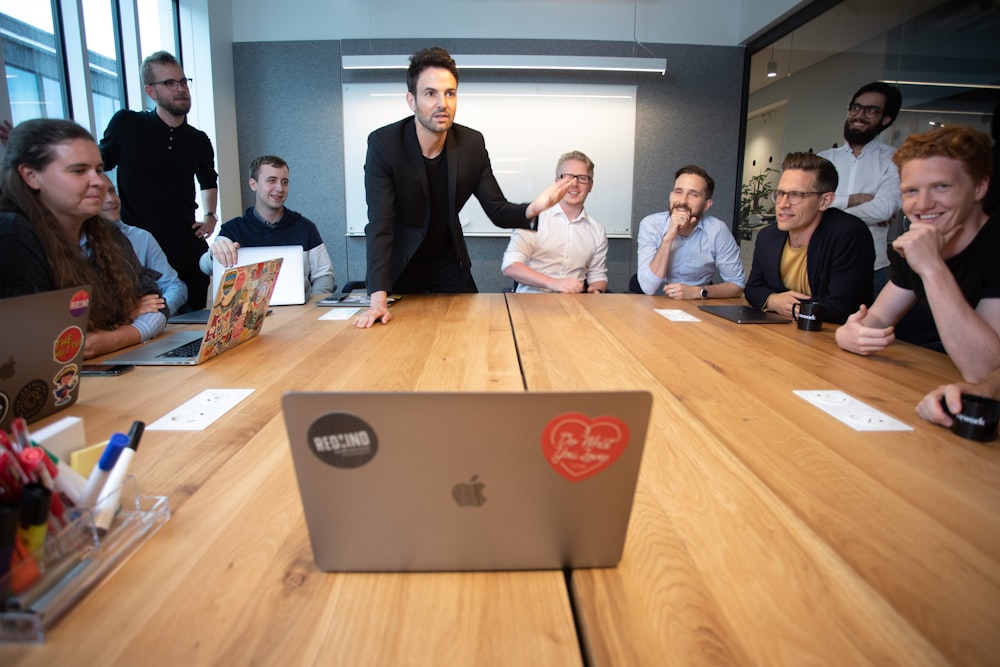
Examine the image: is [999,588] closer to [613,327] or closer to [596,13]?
[613,327]

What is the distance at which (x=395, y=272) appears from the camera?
7.98 ft

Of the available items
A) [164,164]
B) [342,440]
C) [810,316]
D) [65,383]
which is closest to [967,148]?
[810,316]

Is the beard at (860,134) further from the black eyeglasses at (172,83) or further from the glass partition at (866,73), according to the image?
the black eyeglasses at (172,83)

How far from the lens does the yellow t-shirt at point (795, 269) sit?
2303 mm

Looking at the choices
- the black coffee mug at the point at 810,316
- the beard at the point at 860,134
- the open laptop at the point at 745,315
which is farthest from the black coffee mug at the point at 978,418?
the beard at the point at 860,134

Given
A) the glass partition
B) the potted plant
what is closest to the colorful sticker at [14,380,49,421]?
the glass partition

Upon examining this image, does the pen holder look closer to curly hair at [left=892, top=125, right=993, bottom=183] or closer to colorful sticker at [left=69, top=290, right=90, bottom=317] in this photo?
colorful sticker at [left=69, top=290, right=90, bottom=317]

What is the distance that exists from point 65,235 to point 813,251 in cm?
255

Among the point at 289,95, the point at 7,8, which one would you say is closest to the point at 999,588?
the point at 7,8

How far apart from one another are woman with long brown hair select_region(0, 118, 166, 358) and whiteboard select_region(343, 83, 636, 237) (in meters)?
3.08

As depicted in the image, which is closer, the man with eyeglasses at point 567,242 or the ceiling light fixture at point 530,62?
the man with eyeglasses at point 567,242

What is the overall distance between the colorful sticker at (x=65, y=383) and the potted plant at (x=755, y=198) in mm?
4445

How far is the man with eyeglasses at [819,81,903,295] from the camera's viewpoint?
3182 millimetres

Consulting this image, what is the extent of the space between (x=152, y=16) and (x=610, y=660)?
495cm
